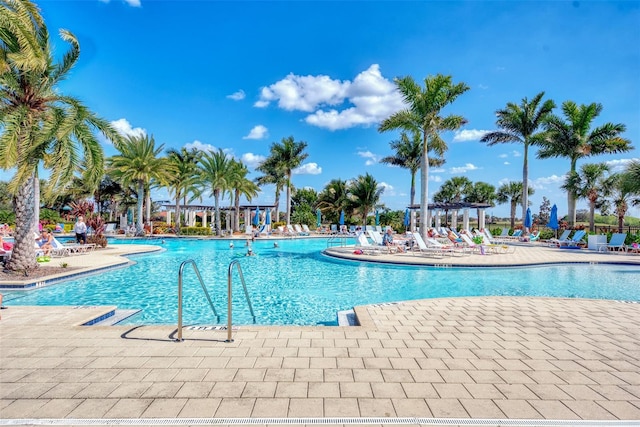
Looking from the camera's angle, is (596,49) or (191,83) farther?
(191,83)

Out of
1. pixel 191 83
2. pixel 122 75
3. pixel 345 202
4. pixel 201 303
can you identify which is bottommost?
pixel 201 303

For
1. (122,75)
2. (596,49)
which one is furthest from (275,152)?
(596,49)

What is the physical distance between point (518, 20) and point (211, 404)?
14648 millimetres

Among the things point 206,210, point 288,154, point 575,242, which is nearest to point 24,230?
point 575,242

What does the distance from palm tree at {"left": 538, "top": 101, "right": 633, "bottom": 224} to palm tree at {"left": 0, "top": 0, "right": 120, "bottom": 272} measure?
93.9 feet

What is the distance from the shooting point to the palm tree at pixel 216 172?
2817 cm

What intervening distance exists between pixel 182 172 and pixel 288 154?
10653 mm

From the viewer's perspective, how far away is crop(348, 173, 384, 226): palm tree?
34.5 m

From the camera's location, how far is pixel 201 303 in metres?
7.61

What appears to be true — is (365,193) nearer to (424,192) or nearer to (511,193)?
(511,193)

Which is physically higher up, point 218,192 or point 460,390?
point 218,192

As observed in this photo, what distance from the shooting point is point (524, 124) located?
996 inches

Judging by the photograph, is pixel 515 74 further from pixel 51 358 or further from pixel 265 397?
pixel 51 358

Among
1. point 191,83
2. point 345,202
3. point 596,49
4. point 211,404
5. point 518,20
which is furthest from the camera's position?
point 345,202
